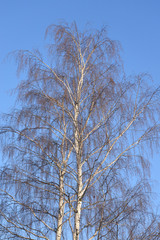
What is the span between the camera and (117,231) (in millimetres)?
7559

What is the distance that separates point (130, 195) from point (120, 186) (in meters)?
0.42

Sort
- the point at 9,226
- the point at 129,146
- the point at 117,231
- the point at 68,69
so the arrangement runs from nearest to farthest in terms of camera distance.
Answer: the point at 117,231 < the point at 9,226 < the point at 129,146 < the point at 68,69

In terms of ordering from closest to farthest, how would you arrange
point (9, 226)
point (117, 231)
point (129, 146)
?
point (117, 231), point (9, 226), point (129, 146)

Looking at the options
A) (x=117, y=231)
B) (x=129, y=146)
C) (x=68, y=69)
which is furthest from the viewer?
(x=68, y=69)

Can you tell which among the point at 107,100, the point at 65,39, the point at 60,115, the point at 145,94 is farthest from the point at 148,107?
the point at 65,39

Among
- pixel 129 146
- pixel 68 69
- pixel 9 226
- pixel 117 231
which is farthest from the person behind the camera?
pixel 68 69

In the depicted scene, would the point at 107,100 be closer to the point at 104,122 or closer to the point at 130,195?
the point at 104,122

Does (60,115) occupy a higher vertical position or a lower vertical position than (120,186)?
higher

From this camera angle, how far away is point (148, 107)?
30.9 ft

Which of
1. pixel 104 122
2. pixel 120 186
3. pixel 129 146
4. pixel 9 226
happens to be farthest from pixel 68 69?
pixel 9 226

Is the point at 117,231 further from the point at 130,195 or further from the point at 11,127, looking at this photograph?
the point at 11,127

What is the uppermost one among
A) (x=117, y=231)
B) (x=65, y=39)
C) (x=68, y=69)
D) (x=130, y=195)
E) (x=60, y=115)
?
(x=65, y=39)

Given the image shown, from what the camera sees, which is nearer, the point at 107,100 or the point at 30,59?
the point at 107,100

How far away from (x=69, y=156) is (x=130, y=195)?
1.70 meters
